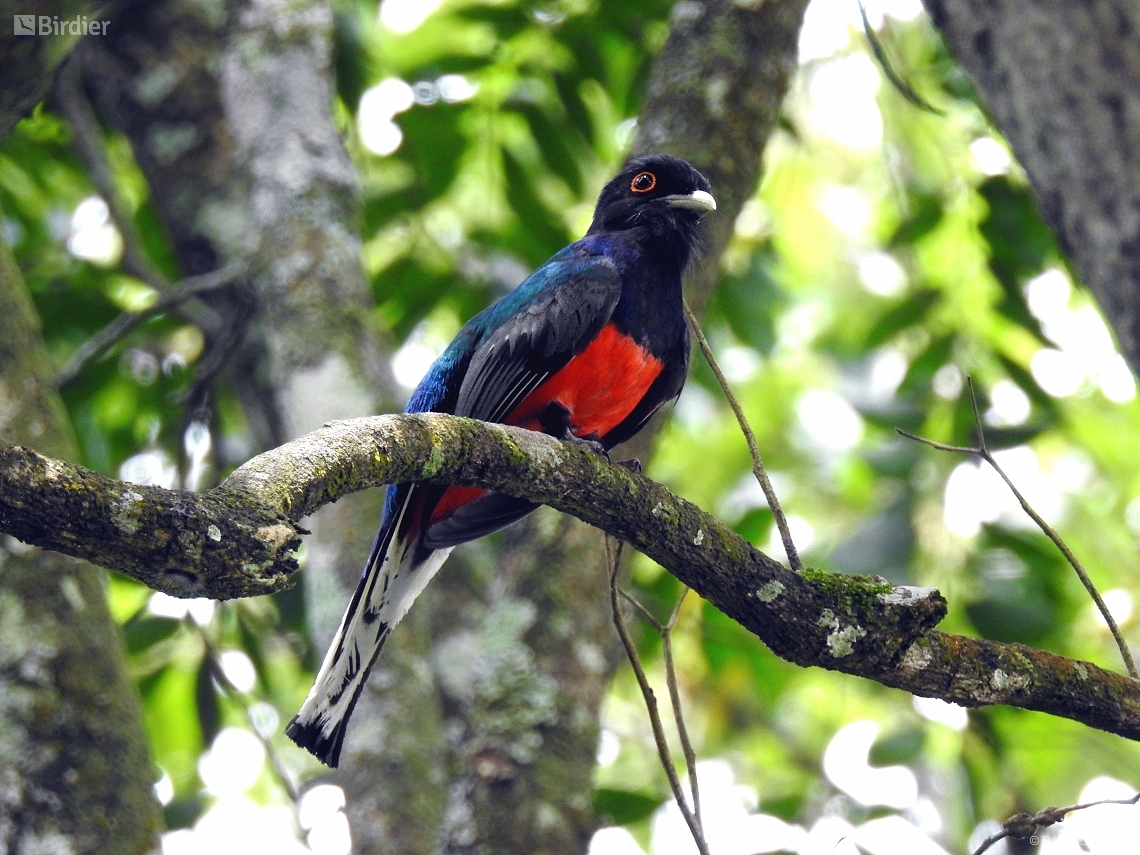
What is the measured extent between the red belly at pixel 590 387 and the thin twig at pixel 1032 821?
192cm

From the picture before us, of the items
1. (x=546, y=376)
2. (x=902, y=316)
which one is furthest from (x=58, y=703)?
(x=902, y=316)

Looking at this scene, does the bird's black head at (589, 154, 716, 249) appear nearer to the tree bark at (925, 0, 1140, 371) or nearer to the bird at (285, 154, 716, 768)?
the bird at (285, 154, 716, 768)

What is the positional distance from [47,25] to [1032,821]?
2789 mm

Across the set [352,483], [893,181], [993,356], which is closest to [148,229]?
[893,181]

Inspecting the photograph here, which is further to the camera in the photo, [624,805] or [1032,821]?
[624,805]

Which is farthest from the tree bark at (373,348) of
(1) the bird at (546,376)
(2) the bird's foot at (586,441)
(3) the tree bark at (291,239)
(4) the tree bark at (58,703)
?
(4) the tree bark at (58,703)

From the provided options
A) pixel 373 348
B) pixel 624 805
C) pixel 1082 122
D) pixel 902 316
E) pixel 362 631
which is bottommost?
pixel 624 805

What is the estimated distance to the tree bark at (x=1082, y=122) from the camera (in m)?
2.71

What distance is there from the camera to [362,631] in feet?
11.8

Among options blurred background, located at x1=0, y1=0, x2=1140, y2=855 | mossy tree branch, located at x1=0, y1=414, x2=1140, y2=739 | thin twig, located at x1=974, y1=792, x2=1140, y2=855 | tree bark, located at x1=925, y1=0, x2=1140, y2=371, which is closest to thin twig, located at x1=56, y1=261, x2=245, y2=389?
blurred background, located at x1=0, y1=0, x2=1140, y2=855

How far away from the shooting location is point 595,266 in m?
4.13

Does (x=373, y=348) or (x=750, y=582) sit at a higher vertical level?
(x=373, y=348)

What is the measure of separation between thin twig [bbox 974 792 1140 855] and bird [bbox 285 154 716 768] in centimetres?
167

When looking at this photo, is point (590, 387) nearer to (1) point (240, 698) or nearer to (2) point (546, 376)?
(2) point (546, 376)
